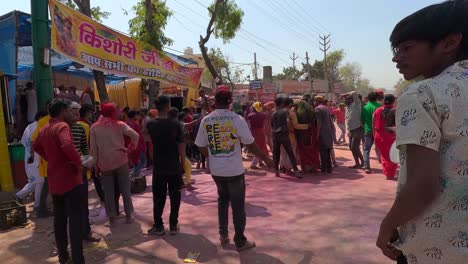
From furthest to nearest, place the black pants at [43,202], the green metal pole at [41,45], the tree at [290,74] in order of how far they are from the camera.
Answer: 1. the tree at [290,74]
2. the green metal pole at [41,45]
3. the black pants at [43,202]

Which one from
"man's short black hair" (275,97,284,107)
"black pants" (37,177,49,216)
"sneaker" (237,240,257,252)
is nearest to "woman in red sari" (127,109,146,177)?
"black pants" (37,177,49,216)

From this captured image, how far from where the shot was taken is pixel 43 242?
485cm

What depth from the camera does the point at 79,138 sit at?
466 centimetres

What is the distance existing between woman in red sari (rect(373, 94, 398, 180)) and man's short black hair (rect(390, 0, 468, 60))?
6242mm

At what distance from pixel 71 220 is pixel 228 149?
5.59 ft

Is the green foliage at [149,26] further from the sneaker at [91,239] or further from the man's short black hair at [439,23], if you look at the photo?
the man's short black hair at [439,23]

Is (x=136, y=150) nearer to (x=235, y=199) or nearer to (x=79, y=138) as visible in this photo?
(x=79, y=138)

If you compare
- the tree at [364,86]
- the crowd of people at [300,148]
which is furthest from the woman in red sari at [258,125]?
the tree at [364,86]

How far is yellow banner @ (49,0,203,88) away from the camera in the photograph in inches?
250

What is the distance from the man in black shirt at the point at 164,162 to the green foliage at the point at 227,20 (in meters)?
9.51

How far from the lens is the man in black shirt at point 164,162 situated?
190 inches

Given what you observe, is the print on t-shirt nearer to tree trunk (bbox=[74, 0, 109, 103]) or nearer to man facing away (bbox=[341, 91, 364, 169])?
man facing away (bbox=[341, 91, 364, 169])

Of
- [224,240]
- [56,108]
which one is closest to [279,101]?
[224,240]

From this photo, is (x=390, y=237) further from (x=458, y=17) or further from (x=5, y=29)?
(x=5, y=29)
